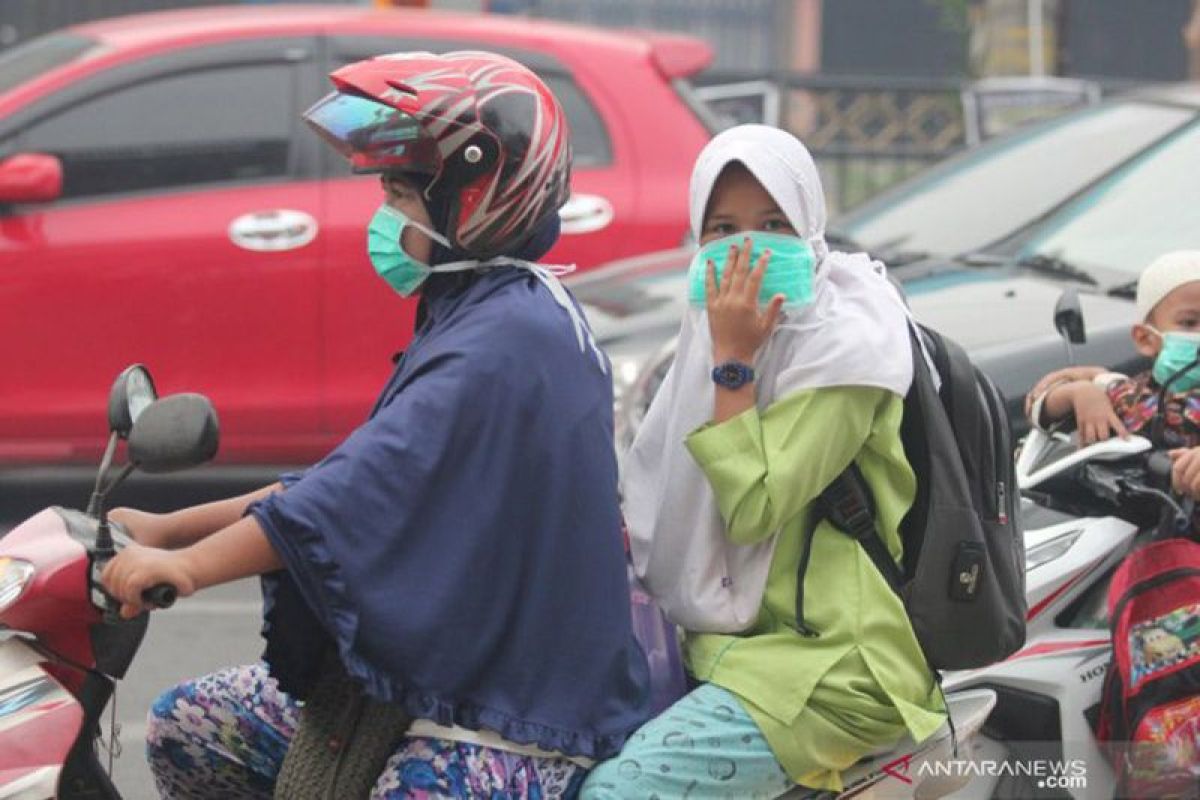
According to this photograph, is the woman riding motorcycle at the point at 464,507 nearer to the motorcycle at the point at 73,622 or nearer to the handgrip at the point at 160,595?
the handgrip at the point at 160,595

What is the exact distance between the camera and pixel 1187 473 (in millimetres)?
3652

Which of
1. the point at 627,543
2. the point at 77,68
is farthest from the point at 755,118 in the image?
the point at 627,543

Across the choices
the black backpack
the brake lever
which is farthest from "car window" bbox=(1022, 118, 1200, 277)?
the black backpack

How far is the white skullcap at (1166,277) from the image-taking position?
393cm

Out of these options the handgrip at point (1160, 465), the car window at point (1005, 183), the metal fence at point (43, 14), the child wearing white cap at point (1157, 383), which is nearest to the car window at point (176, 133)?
the car window at point (1005, 183)

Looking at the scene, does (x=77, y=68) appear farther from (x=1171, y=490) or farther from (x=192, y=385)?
(x=1171, y=490)

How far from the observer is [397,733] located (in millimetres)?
2838

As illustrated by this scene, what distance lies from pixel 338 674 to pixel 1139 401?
172cm

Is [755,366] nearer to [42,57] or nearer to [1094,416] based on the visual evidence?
[1094,416]

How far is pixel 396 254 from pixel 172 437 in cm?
40

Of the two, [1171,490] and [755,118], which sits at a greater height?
[1171,490]

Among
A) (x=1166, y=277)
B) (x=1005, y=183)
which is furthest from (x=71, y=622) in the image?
(x=1005, y=183)

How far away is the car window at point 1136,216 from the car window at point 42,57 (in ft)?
11.4

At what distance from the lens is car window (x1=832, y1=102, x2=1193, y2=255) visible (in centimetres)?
674
